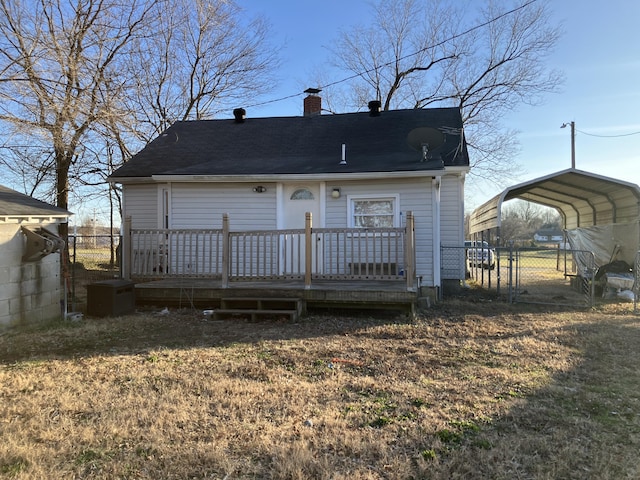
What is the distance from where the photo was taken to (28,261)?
239 inches

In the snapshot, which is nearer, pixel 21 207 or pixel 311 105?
pixel 21 207

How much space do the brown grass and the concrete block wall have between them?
376 mm

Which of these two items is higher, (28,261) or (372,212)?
(372,212)

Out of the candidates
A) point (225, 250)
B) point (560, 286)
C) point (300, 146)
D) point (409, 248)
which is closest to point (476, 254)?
point (560, 286)

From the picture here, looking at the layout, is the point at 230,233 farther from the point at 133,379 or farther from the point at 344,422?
the point at 344,422

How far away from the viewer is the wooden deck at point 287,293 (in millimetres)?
6762

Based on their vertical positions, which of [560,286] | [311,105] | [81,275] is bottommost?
[560,286]

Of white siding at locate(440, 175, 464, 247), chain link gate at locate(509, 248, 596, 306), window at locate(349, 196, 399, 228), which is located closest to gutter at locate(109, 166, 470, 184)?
window at locate(349, 196, 399, 228)

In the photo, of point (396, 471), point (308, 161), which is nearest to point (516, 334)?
point (396, 471)

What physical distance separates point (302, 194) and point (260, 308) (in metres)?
3.18

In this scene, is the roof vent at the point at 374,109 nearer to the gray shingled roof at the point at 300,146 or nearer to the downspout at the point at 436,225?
the gray shingled roof at the point at 300,146

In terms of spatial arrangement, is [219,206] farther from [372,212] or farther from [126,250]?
[372,212]

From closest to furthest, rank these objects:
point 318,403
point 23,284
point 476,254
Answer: point 318,403
point 23,284
point 476,254

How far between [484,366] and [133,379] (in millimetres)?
3675
